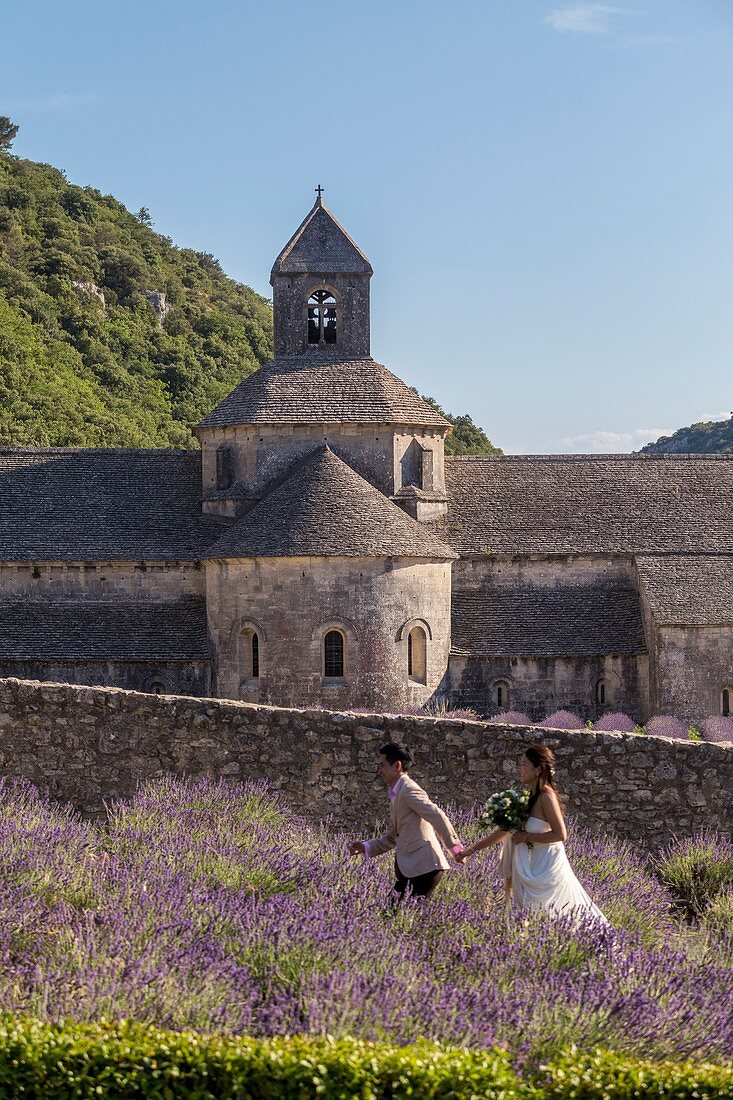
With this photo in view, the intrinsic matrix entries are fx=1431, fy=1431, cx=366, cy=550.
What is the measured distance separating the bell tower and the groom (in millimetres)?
24947

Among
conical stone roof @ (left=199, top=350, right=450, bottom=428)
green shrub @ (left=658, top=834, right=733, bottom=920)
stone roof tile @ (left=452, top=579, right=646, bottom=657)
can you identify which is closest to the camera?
green shrub @ (left=658, top=834, right=733, bottom=920)

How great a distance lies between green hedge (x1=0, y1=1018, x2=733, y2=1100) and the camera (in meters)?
6.79

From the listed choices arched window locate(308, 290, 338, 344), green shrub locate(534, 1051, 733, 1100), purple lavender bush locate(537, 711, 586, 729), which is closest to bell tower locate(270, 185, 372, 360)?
arched window locate(308, 290, 338, 344)

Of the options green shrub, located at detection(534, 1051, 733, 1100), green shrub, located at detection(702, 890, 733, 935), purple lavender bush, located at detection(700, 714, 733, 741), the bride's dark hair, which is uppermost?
the bride's dark hair

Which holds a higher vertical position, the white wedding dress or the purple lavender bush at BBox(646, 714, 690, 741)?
the white wedding dress

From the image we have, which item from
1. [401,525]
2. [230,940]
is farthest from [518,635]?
[230,940]

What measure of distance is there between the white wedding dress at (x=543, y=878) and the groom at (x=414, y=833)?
1.46 feet

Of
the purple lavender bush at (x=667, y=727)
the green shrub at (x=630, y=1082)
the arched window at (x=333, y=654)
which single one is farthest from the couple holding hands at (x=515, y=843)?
the arched window at (x=333, y=654)

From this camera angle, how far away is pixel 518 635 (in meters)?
31.0

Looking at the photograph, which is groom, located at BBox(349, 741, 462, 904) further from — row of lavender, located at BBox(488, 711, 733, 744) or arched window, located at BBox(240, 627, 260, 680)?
arched window, located at BBox(240, 627, 260, 680)

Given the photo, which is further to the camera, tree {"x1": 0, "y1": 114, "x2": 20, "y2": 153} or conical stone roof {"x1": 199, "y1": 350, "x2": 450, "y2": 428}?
tree {"x1": 0, "y1": 114, "x2": 20, "y2": 153}

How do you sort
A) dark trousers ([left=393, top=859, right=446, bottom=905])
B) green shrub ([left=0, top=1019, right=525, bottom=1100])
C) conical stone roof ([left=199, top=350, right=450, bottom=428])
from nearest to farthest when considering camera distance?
green shrub ([left=0, top=1019, right=525, bottom=1100]) → dark trousers ([left=393, top=859, right=446, bottom=905]) → conical stone roof ([left=199, top=350, right=450, bottom=428])

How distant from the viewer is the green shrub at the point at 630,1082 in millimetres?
6922

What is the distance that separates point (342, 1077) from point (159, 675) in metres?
22.9
